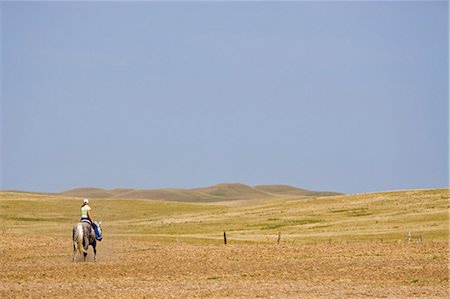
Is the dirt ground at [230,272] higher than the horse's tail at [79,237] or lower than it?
lower

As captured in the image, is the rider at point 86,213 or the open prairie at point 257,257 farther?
the rider at point 86,213

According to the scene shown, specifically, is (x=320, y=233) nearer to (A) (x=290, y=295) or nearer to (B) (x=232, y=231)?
(B) (x=232, y=231)

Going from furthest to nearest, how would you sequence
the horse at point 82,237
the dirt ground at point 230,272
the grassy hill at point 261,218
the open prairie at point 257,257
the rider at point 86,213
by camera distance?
1. the grassy hill at point 261,218
2. the rider at point 86,213
3. the horse at point 82,237
4. the open prairie at point 257,257
5. the dirt ground at point 230,272

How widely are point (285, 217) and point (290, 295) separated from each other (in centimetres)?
6309

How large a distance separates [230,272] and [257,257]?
27.7 ft

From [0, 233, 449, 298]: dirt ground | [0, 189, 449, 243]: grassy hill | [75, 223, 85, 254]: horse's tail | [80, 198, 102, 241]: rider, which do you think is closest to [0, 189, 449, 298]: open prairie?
[0, 233, 449, 298]: dirt ground

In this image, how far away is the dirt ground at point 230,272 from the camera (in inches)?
1091

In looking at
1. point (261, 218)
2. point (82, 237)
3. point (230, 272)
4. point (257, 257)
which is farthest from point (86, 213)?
point (261, 218)

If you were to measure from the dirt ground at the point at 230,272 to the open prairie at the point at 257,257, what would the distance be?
4 centimetres

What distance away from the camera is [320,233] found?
2761 inches

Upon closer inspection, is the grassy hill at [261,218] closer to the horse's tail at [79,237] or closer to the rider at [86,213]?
the rider at [86,213]

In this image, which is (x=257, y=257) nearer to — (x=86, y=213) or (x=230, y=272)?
(x=86, y=213)

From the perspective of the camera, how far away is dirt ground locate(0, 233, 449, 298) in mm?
27703

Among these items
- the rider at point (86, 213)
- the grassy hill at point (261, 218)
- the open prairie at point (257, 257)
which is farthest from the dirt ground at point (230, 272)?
the grassy hill at point (261, 218)
